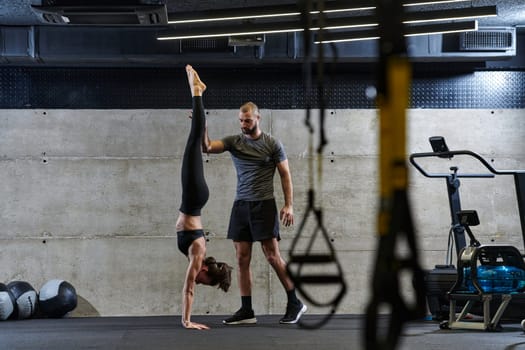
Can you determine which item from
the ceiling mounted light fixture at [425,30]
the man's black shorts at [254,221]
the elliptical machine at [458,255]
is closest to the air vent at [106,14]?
the ceiling mounted light fixture at [425,30]

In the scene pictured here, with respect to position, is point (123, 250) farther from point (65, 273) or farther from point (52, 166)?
point (52, 166)

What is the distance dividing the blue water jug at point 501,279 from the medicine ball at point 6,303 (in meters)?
3.93

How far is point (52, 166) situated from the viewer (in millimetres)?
8375

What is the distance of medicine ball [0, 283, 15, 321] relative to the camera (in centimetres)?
718

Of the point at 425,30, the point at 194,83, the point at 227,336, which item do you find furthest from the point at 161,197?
the point at 425,30

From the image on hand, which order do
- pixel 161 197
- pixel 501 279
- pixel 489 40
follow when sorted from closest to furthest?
pixel 501 279 → pixel 489 40 → pixel 161 197

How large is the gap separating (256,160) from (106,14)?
173 cm

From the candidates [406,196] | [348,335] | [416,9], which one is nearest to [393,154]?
[406,196]

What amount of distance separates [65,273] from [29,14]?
8.29 feet

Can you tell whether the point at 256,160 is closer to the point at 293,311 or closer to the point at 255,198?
the point at 255,198

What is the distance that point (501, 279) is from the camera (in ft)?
19.8

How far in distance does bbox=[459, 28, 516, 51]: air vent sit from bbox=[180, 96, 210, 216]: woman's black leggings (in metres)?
3.42

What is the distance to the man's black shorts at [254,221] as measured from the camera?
6238mm

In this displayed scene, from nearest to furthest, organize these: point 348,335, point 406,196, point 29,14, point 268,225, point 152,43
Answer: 1. point 406,196
2. point 348,335
3. point 268,225
4. point 29,14
5. point 152,43
